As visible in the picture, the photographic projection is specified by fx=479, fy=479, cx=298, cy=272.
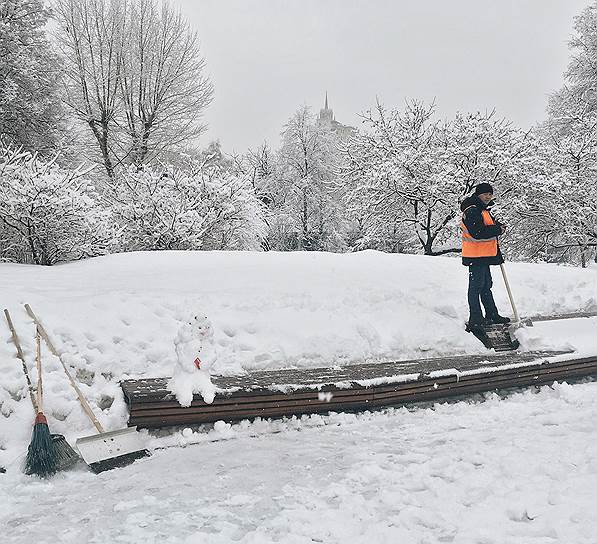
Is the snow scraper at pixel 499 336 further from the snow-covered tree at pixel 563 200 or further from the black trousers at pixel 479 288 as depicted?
the snow-covered tree at pixel 563 200

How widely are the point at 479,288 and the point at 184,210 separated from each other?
781 cm

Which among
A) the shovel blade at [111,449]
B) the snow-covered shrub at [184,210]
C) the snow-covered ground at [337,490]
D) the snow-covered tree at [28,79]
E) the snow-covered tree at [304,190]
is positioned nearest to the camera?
the snow-covered ground at [337,490]

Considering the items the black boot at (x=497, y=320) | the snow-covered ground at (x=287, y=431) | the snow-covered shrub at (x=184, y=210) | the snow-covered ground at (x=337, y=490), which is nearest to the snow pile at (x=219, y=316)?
the snow-covered ground at (x=287, y=431)

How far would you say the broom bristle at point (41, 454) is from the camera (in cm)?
331

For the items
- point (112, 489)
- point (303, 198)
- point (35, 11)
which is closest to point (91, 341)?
point (112, 489)

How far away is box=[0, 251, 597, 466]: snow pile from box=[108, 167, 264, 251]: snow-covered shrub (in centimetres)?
389

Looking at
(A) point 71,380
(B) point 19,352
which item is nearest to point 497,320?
(A) point 71,380

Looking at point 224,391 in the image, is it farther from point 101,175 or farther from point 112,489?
point 101,175

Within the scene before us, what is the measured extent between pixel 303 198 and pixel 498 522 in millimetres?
26420

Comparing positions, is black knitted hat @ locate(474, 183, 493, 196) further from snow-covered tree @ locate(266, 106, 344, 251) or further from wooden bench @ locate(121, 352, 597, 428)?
snow-covered tree @ locate(266, 106, 344, 251)

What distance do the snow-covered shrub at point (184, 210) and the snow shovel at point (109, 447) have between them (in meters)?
8.29

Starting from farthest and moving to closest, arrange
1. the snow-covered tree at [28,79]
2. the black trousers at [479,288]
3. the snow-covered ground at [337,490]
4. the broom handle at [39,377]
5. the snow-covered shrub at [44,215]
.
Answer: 1. the snow-covered tree at [28,79]
2. the snow-covered shrub at [44,215]
3. the black trousers at [479,288]
4. the broom handle at [39,377]
5. the snow-covered ground at [337,490]

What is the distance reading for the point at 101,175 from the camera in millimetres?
19328

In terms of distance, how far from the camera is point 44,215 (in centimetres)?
870
